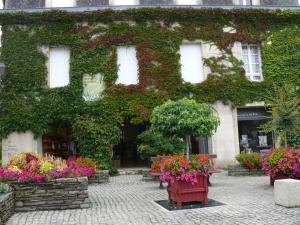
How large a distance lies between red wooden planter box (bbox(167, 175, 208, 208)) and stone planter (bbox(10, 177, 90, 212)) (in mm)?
2152

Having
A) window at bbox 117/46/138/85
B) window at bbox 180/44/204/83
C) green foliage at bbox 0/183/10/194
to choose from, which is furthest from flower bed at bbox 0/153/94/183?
window at bbox 180/44/204/83

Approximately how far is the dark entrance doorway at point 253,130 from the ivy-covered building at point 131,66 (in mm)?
51

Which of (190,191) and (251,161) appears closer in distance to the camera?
(190,191)

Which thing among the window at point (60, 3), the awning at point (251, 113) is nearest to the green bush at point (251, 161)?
the awning at point (251, 113)

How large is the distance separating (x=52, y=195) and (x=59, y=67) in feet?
36.0

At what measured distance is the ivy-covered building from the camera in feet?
61.0

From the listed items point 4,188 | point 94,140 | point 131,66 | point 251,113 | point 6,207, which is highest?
point 131,66

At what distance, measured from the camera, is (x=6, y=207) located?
8.17m

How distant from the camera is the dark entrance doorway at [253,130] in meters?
20.1

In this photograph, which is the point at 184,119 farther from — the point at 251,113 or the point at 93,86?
the point at 251,113

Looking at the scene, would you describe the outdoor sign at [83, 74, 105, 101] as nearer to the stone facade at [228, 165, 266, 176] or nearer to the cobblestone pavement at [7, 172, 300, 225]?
the stone facade at [228, 165, 266, 176]

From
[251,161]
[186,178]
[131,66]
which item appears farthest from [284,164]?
[131,66]

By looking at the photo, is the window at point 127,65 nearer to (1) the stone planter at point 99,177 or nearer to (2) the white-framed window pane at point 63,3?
(2) the white-framed window pane at point 63,3

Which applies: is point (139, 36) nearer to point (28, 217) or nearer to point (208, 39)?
point (208, 39)
